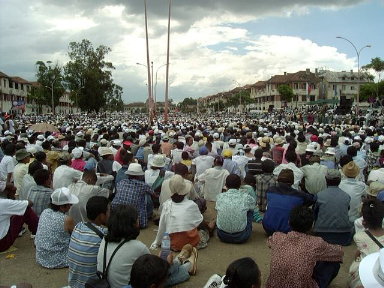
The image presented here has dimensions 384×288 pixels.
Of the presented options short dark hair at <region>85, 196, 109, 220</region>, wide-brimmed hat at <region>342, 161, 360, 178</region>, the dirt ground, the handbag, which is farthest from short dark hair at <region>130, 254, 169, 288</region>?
wide-brimmed hat at <region>342, 161, 360, 178</region>

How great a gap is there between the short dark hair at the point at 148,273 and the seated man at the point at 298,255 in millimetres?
1295

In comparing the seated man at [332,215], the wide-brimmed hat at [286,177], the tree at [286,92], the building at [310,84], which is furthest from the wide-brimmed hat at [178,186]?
the building at [310,84]

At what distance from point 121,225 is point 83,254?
77 cm

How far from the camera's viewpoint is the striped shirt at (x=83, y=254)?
4270mm

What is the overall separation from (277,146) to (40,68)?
63.2 metres

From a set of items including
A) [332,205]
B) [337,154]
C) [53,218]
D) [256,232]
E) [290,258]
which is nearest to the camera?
[290,258]

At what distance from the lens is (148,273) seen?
2.96 metres

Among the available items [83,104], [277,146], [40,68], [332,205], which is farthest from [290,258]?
[40,68]

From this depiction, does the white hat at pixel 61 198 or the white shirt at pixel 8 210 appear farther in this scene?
the white shirt at pixel 8 210

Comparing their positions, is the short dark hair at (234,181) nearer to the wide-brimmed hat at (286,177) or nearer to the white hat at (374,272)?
A: the wide-brimmed hat at (286,177)

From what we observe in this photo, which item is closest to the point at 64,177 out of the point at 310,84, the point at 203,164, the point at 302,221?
the point at 203,164

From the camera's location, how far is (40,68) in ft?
219

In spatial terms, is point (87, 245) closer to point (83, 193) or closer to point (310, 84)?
point (83, 193)

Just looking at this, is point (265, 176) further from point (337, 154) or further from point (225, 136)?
point (225, 136)
